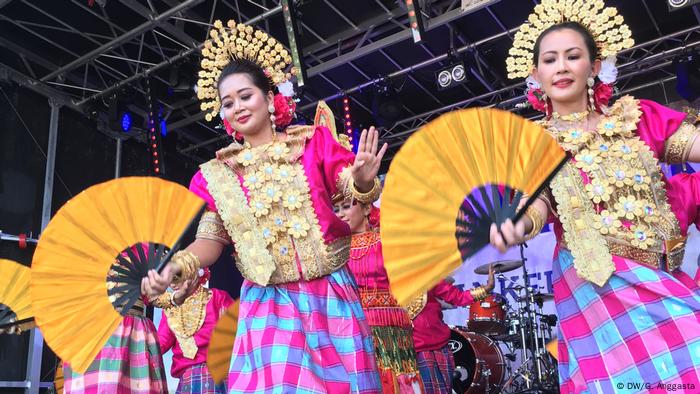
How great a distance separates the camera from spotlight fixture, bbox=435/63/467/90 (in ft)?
26.3

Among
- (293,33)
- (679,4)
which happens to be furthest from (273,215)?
(679,4)

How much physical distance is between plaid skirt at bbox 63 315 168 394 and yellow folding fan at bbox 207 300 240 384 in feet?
3.70

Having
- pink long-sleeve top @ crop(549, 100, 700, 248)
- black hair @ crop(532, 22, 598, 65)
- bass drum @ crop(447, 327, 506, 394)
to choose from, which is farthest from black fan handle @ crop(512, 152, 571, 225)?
bass drum @ crop(447, 327, 506, 394)

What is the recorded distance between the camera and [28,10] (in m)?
7.77

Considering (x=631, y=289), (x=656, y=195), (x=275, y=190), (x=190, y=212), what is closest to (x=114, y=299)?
(x=190, y=212)

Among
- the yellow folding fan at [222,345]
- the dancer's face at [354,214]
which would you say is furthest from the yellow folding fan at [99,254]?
the dancer's face at [354,214]

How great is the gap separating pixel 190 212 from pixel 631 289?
159cm

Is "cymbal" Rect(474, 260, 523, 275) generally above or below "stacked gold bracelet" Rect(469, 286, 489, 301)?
above

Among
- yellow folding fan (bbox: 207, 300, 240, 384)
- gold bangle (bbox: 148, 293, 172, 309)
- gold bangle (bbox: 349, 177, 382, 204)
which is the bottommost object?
yellow folding fan (bbox: 207, 300, 240, 384)

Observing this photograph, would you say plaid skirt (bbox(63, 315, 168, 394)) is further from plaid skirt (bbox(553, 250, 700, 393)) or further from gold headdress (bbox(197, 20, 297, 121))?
plaid skirt (bbox(553, 250, 700, 393))

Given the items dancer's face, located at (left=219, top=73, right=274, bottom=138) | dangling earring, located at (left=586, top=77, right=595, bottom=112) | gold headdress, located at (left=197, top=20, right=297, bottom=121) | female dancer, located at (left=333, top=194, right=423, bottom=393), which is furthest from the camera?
female dancer, located at (left=333, top=194, right=423, bottom=393)

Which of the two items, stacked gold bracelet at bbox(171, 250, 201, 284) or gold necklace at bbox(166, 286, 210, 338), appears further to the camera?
gold necklace at bbox(166, 286, 210, 338)

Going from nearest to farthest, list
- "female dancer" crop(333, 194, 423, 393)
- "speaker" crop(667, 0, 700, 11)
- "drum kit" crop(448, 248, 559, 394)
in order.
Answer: "female dancer" crop(333, 194, 423, 393) < "speaker" crop(667, 0, 700, 11) < "drum kit" crop(448, 248, 559, 394)

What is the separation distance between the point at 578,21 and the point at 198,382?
383 centimetres
